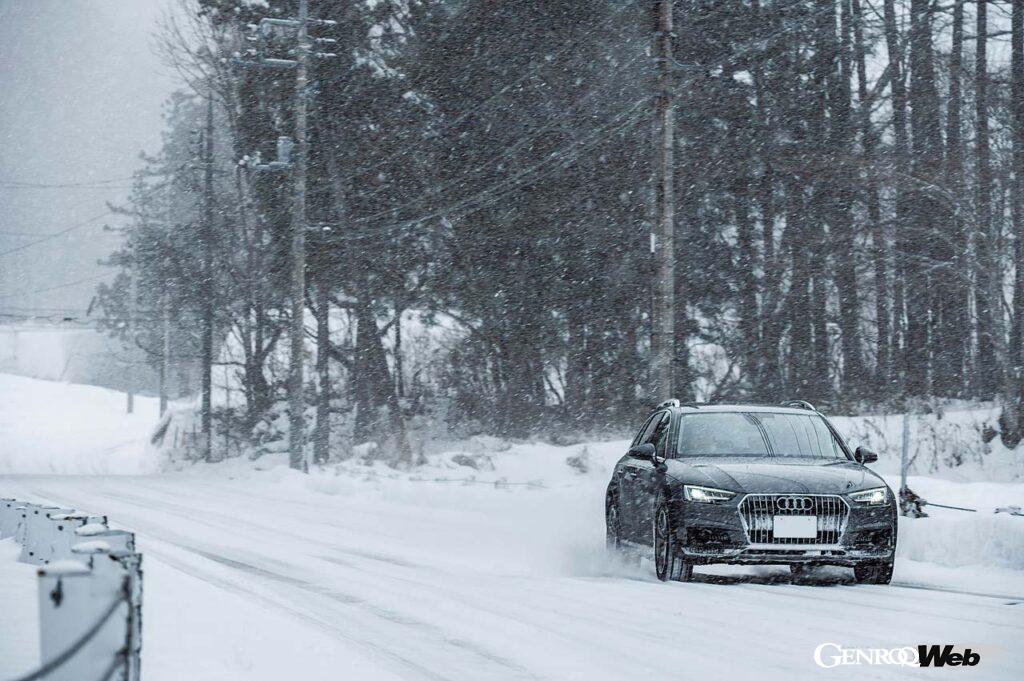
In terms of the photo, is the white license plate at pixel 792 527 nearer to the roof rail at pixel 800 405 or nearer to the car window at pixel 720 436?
the car window at pixel 720 436

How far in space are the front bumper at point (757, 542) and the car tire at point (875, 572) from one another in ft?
0.34

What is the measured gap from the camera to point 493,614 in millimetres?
9609

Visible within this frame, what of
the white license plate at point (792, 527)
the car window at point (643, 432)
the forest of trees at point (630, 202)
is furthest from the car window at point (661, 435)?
the forest of trees at point (630, 202)

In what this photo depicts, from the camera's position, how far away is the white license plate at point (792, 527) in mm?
11352

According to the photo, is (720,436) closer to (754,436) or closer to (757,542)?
(754,436)

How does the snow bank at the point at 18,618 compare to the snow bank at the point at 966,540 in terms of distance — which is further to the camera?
the snow bank at the point at 966,540

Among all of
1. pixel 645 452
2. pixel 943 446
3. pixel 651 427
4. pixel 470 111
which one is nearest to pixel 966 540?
pixel 651 427

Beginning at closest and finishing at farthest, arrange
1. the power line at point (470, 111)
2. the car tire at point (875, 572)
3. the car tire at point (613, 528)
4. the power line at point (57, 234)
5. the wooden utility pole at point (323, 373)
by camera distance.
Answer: the car tire at point (875, 572), the car tire at point (613, 528), the power line at point (470, 111), the wooden utility pole at point (323, 373), the power line at point (57, 234)

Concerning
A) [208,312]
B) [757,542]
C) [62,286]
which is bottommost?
[757,542]

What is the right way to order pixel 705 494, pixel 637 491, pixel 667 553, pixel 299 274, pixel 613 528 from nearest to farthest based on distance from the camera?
pixel 705 494 < pixel 667 553 < pixel 637 491 < pixel 613 528 < pixel 299 274

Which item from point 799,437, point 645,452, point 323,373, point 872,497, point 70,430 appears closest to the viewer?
point 872,497

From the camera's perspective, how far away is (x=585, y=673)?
7184mm

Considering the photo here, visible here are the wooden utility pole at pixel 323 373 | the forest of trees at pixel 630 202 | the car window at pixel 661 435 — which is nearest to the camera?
the car window at pixel 661 435

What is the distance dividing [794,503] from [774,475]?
365mm
